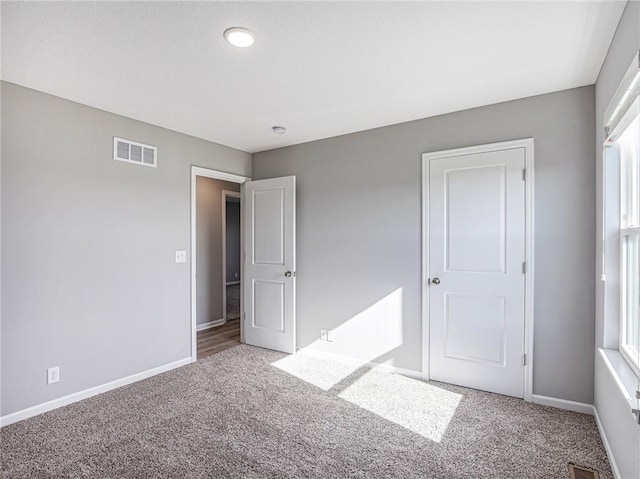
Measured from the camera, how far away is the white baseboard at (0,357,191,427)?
2551 millimetres

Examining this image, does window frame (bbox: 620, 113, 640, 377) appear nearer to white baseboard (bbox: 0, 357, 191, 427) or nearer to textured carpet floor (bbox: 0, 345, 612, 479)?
textured carpet floor (bbox: 0, 345, 612, 479)

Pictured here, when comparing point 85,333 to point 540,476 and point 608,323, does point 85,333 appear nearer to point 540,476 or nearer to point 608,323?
point 540,476

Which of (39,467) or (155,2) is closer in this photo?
(155,2)

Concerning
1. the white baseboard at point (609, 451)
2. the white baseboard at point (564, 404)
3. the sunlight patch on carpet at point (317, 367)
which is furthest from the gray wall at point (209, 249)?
the white baseboard at point (609, 451)

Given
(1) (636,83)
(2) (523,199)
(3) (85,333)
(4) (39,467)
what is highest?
(1) (636,83)

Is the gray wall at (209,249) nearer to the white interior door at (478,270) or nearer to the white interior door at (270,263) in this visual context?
the white interior door at (270,263)

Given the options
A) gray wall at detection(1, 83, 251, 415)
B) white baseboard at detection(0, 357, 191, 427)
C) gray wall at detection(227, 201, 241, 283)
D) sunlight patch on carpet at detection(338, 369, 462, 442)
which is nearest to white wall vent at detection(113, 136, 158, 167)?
gray wall at detection(1, 83, 251, 415)

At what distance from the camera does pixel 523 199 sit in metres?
2.83

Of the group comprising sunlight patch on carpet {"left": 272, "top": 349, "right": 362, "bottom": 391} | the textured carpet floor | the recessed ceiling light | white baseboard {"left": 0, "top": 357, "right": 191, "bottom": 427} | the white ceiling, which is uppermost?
the white ceiling

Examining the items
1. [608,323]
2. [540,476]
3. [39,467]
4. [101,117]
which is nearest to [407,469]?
[540,476]

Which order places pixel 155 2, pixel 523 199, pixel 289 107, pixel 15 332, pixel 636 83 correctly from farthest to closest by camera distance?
pixel 289 107 < pixel 523 199 < pixel 15 332 < pixel 155 2 < pixel 636 83

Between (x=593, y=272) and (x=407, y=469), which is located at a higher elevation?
(x=593, y=272)

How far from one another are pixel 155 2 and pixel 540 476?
3164 millimetres

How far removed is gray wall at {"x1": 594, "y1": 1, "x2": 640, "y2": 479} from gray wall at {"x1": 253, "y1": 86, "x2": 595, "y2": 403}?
155 millimetres
